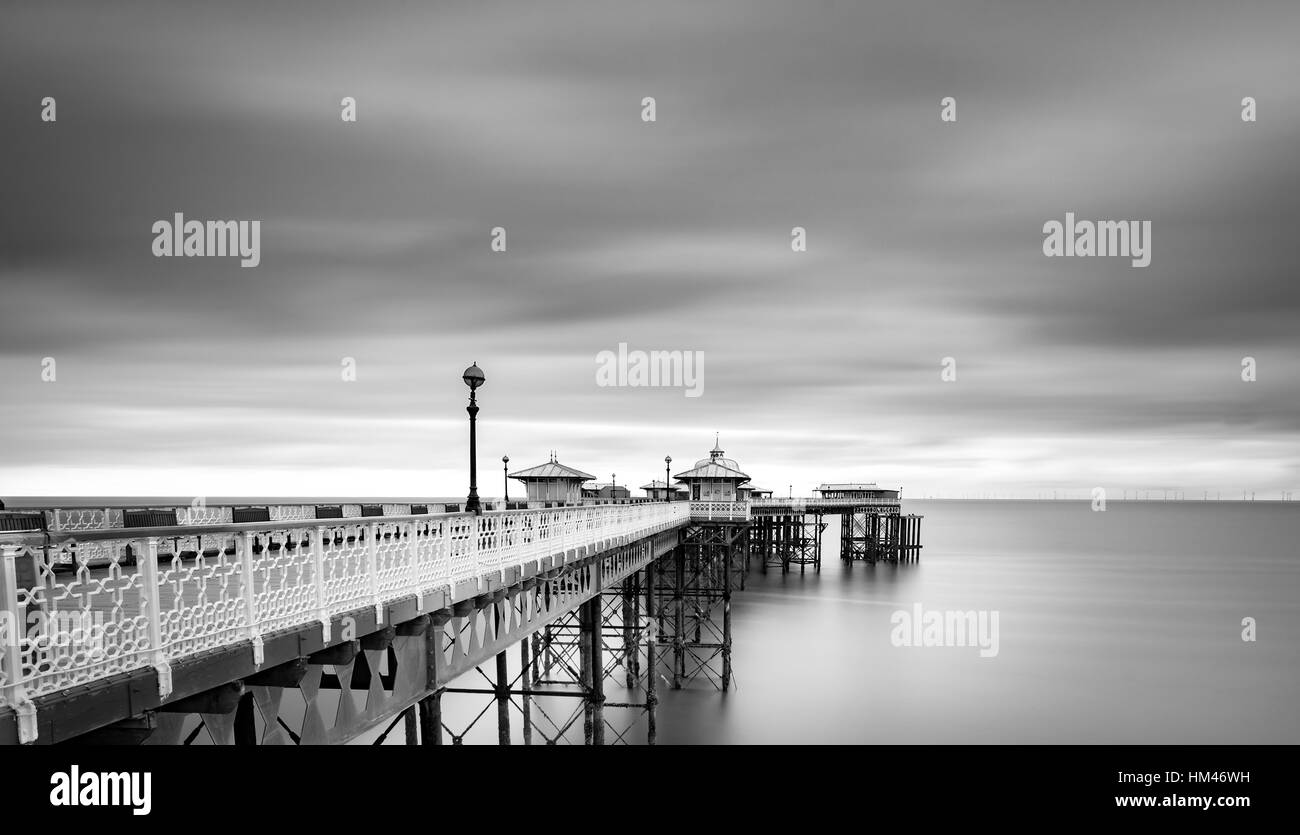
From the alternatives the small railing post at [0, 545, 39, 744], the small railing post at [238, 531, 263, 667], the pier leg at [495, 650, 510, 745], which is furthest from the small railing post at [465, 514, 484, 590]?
the pier leg at [495, 650, 510, 745]

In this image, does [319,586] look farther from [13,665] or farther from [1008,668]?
[1008,668]

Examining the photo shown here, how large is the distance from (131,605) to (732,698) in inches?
910

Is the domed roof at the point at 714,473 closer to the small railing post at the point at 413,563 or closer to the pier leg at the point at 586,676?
the pier leg at the point at 586,676

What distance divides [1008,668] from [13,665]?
115ft

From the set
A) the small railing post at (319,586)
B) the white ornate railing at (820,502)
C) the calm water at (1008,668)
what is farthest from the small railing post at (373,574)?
the white ornate railing at (820,502)

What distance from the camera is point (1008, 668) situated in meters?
32.3

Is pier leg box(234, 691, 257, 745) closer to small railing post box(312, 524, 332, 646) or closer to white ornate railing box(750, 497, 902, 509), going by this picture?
small railing post box(312, 524, 332, 646)

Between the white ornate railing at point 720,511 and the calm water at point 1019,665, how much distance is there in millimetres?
6015

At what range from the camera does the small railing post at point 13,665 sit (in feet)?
13.1

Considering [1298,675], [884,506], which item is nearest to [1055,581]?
[884,506]

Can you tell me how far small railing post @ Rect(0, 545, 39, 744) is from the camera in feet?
13.1
